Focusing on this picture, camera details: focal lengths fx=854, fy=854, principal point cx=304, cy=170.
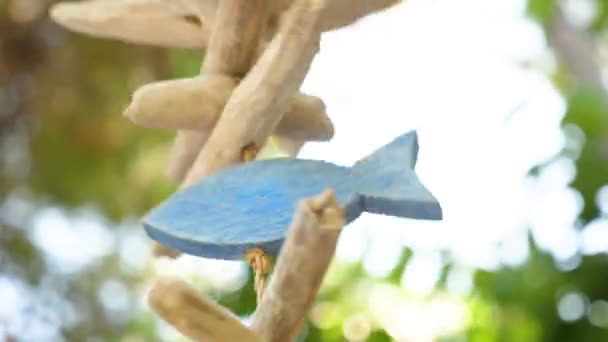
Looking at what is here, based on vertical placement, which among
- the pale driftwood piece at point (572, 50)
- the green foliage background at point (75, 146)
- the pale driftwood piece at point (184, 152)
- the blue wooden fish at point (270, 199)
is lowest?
the green foliage background at point (75, 146)

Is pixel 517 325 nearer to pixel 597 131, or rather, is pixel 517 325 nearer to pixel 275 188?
pixel 597 131

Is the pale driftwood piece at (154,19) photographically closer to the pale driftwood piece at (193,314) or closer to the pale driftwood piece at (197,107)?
the pale driftwood piece at (197,107)

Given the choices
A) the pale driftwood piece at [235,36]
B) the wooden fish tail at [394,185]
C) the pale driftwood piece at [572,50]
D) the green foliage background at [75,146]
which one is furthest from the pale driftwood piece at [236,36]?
the pale driftwood piece at [572,50]

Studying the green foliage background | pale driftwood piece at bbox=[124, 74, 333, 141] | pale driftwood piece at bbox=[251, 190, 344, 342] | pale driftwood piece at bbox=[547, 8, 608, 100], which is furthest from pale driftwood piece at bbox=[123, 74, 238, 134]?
pale driftwood piece at bbox=[547, 8, 608, 100]

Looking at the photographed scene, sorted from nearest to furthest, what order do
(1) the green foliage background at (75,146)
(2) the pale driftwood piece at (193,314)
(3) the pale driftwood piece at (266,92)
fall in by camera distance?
(2) the pale driftwood piece at (193,314)
(3) the pale driftwood piece at (266,92)
(1) the green foliage background at (75,146)

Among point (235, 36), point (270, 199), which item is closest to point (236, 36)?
point (235, 36)

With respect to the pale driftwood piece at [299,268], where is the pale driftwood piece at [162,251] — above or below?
below
